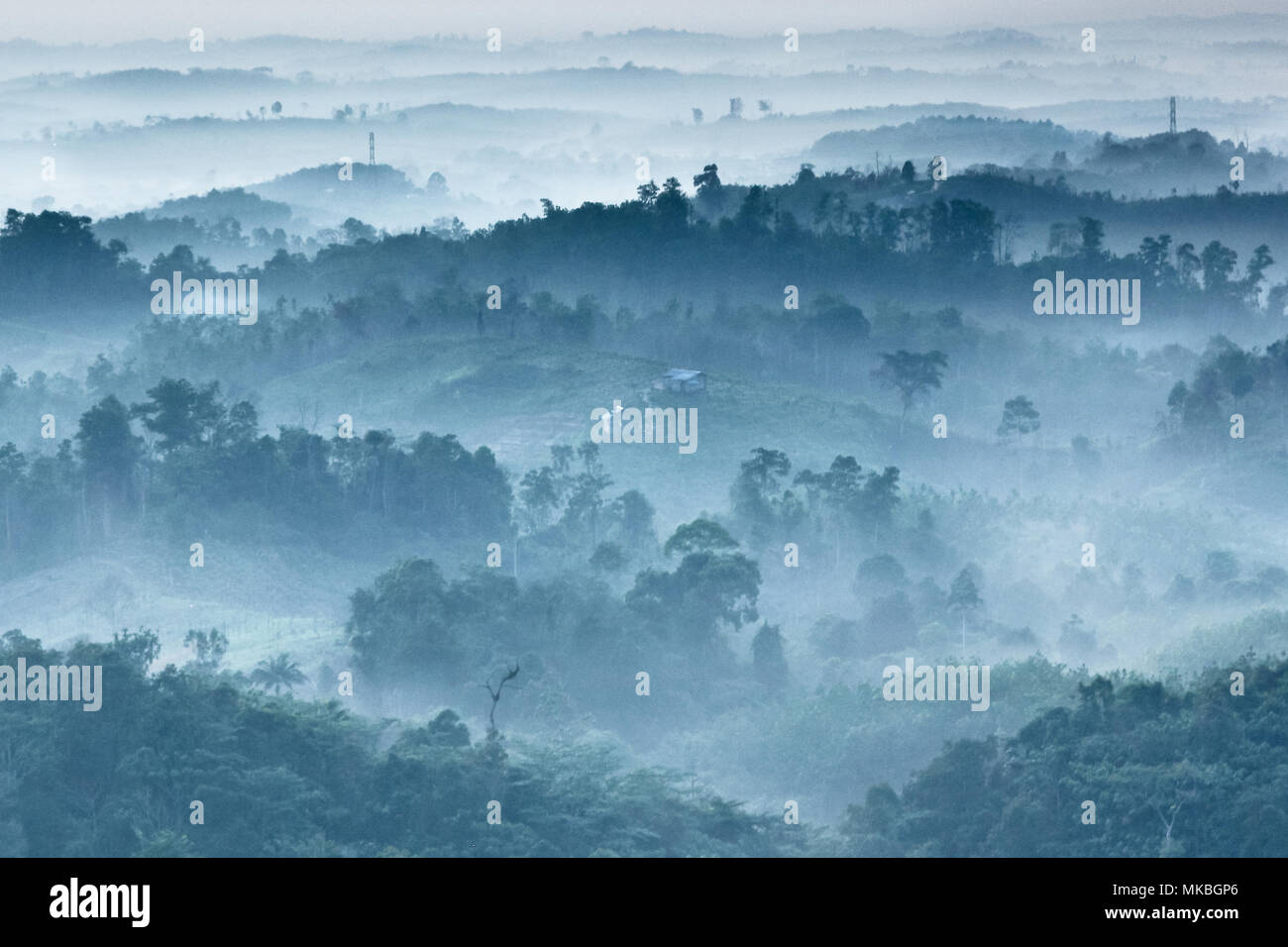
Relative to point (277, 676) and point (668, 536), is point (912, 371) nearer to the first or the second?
point (668, 536)

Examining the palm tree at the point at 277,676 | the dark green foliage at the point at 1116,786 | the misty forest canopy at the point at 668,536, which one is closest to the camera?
the dark green foliage at the point at 1116,786

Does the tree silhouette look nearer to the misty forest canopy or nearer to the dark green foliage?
the misty forest canopy

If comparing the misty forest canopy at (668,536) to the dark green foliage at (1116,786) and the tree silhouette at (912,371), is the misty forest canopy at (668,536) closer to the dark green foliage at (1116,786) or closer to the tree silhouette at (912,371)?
the dark green foliage at (1116,786)

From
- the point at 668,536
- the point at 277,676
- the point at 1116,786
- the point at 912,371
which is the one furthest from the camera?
the point at 912,371

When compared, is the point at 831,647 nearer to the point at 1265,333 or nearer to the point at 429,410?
the point at 429,410

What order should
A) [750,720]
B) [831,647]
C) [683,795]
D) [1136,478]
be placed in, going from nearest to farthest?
1. [683,795]
2. [750,720]
3. [831,647]
4. [1136,478]

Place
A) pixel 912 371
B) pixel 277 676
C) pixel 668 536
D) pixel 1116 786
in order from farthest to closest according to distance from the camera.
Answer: pixel 912 371 → pixel 668 536 → pixel 277 676 → pixel 1116 786

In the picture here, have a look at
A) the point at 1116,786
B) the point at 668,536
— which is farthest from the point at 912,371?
the point at 1116,786

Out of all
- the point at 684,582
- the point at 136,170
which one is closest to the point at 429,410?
the point at 684,582

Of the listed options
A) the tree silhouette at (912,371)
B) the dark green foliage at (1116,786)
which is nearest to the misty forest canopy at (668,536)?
the dark green foliage at (1116,786)

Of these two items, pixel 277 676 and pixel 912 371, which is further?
pixel 912 371

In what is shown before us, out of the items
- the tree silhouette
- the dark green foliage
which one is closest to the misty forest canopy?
the dark green foliage
